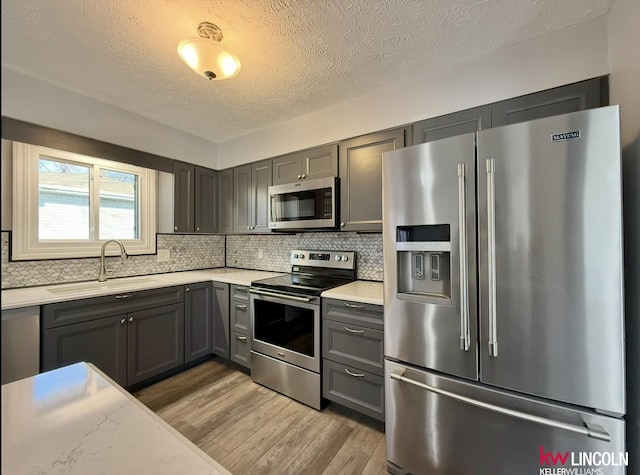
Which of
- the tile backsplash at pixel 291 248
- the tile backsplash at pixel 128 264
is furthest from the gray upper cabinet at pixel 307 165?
the tile backsplash at pixel 128 264

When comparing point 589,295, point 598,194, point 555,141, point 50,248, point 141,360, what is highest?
point 555,141

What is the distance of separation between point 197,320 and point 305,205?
4.73 ft

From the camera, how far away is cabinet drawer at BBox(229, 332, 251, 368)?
2.71 metres

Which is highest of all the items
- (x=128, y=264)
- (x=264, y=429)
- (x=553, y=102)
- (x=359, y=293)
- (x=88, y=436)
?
(x=553, y=102)

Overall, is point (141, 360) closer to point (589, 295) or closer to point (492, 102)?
point (589, 295)

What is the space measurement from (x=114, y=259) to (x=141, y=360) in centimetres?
93

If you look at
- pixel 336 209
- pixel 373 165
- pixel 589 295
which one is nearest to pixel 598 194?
pixel 589 295

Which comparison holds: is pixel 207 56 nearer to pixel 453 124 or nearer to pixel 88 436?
pixel 453 124

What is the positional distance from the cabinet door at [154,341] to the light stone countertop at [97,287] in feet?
0.71

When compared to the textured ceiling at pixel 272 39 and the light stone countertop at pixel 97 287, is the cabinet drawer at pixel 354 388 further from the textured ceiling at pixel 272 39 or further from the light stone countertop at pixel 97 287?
the textured ceiling at pixel 272 39

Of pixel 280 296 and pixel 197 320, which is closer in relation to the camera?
pixel 280 296

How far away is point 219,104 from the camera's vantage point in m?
2.57

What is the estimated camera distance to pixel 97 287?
2.48 metres

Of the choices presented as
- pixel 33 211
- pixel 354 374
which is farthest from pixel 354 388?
pixel 33 211
